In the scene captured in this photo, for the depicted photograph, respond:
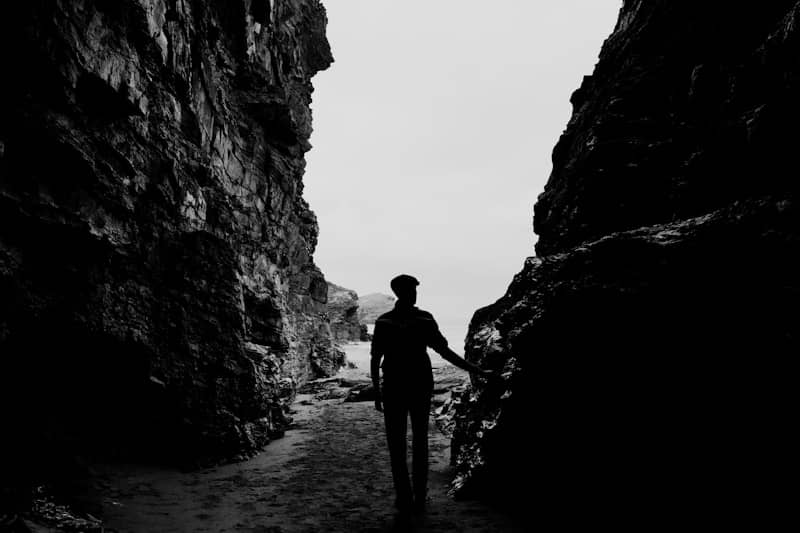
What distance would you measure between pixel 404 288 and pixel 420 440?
5.92ft

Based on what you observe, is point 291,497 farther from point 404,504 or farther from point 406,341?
point 406,341

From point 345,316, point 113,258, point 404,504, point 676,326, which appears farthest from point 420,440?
point 345,316

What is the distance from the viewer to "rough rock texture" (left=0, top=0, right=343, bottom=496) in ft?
21.7

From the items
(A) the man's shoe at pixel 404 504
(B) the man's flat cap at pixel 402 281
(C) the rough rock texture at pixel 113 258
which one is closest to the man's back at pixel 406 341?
(B) the man's flat cap at pixel 402 281

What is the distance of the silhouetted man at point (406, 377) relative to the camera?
191 inches

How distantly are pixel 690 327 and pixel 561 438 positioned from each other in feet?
6.42

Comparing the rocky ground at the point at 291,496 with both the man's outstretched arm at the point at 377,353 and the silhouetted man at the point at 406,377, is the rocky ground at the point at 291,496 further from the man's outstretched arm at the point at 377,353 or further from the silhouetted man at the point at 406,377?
the man's outstretched arm at the point at 377,353

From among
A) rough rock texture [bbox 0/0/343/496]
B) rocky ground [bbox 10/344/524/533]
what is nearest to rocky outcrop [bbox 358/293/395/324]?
rough rock texture [bbox 0/0/343/496]

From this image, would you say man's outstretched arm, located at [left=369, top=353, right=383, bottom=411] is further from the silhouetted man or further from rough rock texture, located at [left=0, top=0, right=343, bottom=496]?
rough rock texture, located at [left=0, top=0, right=343, bottom=496]

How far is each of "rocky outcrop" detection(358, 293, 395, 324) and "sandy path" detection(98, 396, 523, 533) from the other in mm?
75195

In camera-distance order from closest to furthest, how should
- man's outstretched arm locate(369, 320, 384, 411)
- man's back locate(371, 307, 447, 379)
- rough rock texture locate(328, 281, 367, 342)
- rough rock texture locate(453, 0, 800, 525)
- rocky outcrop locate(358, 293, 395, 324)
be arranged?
rough rock texture locate(453, 0, 800, 525), man's back locate(371, 307, 447, 379), man's outstretched arm locate(369, 320, 384, 411), rough rock texture locate(328, 281, 367, 342), rocky outcrop locate(358, 293, 395, 324)

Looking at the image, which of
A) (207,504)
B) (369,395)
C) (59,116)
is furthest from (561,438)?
(369,395)

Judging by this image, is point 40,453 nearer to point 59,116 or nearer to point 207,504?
point 207,504

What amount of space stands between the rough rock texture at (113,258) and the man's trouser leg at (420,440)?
14.7 feet
